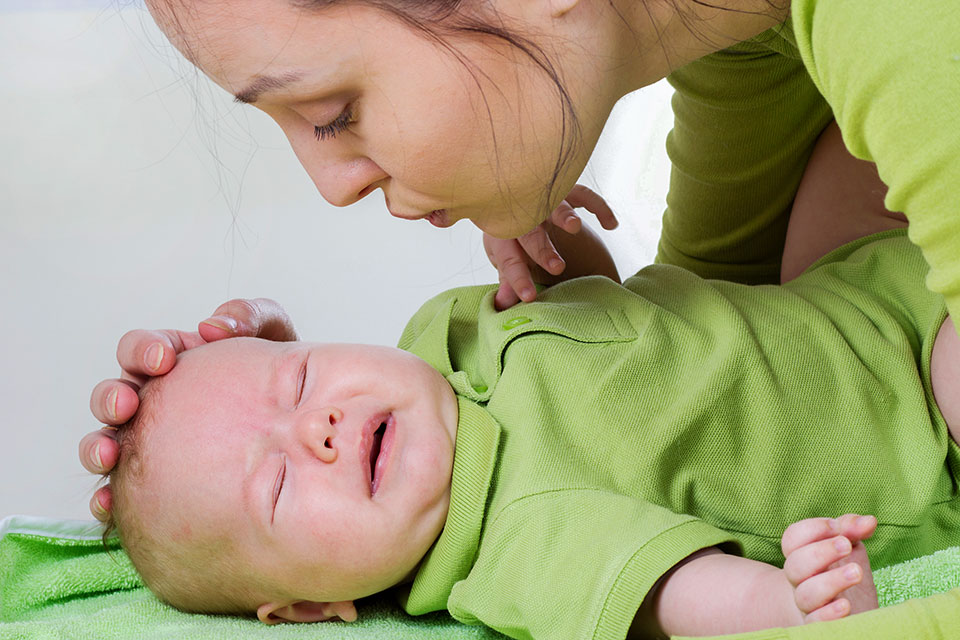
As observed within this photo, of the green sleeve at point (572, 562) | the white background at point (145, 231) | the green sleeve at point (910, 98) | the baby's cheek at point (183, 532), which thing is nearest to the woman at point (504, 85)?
the green sleeve at point (910, 98)

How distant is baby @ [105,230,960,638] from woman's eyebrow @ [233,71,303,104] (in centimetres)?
26

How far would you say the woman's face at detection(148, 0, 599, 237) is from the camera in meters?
0.72

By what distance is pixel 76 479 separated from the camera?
138cm

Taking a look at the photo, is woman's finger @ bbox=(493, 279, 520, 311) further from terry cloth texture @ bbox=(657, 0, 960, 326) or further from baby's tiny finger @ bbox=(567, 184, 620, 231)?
terry cloth texture @ bbox=(657, 0, 960, 326)

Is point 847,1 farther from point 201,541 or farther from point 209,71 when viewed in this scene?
point 201,541

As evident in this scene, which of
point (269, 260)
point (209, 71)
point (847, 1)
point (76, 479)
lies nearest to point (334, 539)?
point (209, 71)

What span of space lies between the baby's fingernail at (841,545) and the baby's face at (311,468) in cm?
35

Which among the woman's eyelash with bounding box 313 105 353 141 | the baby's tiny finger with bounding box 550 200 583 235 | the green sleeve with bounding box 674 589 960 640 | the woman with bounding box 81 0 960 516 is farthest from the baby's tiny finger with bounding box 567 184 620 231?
the green sleeve with bounding box 674 589 960 640

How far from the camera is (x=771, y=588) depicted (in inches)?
25.8

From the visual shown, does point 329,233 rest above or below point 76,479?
above

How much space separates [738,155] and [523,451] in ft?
1.90

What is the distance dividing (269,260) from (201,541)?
924mm

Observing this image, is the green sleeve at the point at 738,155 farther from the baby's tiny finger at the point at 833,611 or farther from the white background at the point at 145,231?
the baby's tiny finger at the point at 833,611

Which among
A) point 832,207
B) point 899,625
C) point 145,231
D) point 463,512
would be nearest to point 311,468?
point 463,512
